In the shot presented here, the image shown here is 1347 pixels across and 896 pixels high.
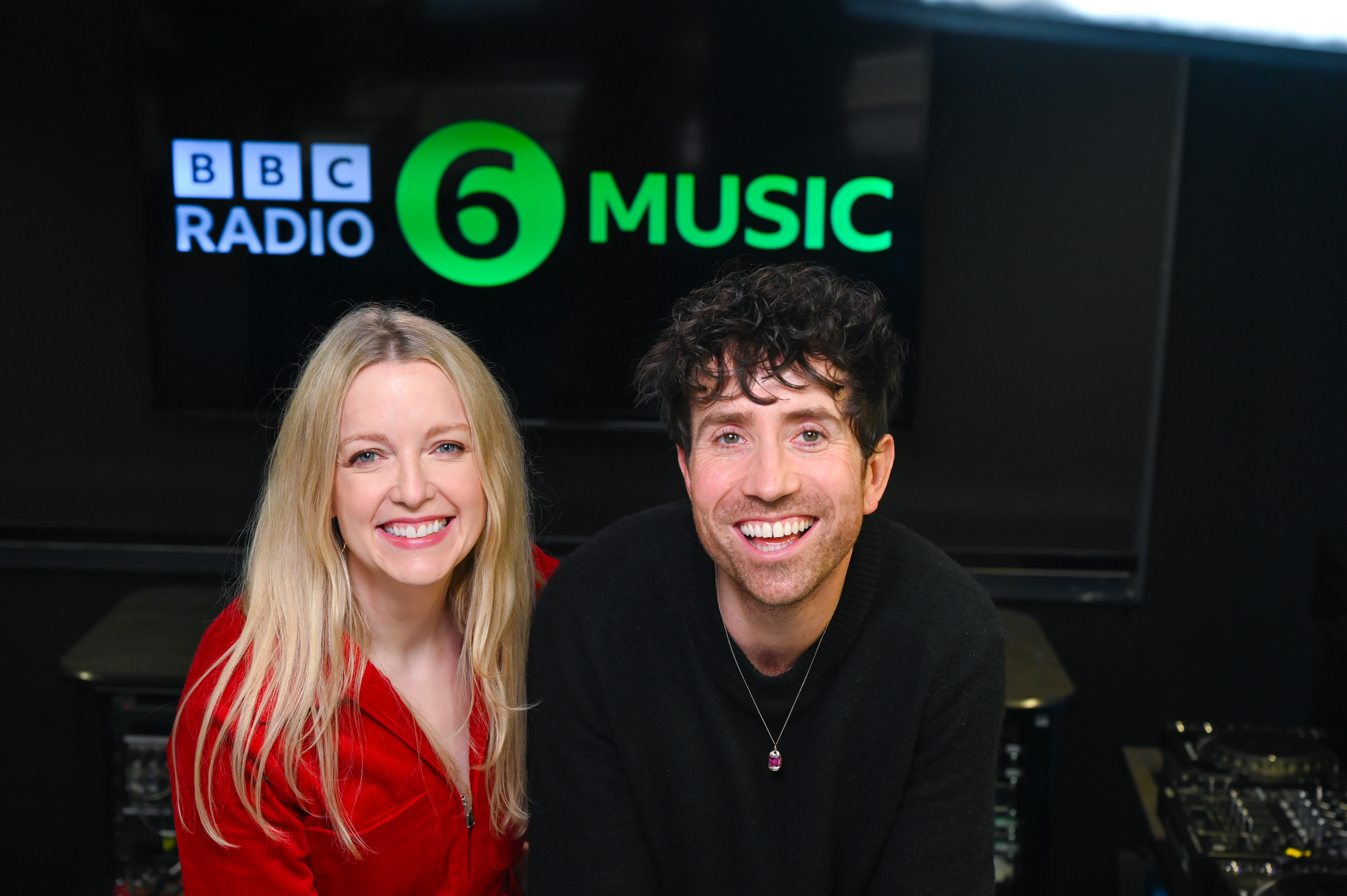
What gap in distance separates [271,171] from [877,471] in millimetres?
1895

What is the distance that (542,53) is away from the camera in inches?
113

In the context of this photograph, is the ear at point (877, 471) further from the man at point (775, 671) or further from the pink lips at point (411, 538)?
the pink lips at point (411, 538)

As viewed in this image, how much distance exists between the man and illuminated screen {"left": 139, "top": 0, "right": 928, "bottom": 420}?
129cm

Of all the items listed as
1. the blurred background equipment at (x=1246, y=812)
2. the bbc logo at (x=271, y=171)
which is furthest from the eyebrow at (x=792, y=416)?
the bbc logo at (x=271, y=171)

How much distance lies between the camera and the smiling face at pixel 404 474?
5.88 ft

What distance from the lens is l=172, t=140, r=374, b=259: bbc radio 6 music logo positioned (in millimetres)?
2916

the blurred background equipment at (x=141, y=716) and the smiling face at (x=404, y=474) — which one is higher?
the smiling face at (x=404, y=474)

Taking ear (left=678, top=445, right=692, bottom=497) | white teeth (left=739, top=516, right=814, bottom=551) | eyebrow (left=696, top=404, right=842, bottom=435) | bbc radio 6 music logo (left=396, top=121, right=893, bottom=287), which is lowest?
white teeth (left=739, top=516, right=814, bottom=551)

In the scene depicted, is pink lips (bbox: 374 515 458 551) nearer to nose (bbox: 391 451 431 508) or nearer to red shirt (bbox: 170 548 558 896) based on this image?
Answer: nose (bbox: 391 451 431 508)

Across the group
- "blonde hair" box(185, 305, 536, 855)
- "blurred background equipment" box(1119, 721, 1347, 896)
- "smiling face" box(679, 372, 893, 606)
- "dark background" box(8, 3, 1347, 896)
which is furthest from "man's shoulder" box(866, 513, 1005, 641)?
"dark background" box(8, 3, 1347, 896)

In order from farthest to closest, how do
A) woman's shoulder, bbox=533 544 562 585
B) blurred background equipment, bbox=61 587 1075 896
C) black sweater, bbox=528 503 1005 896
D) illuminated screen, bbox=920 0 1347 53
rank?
blurred background equipment, bbox=61 587 1075 896 < woman's shoulder, bbox=533 544 562 585 < illuminated screen, bbox=920 0 1347 53 < black sweater, bbox=528 503 1005 896

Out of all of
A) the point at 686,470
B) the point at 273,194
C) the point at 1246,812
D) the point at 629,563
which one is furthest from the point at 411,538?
the point at 1246,812

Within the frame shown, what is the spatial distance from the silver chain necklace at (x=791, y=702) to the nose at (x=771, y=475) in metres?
0.24

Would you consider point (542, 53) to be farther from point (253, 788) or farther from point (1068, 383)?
point (253, 788)
